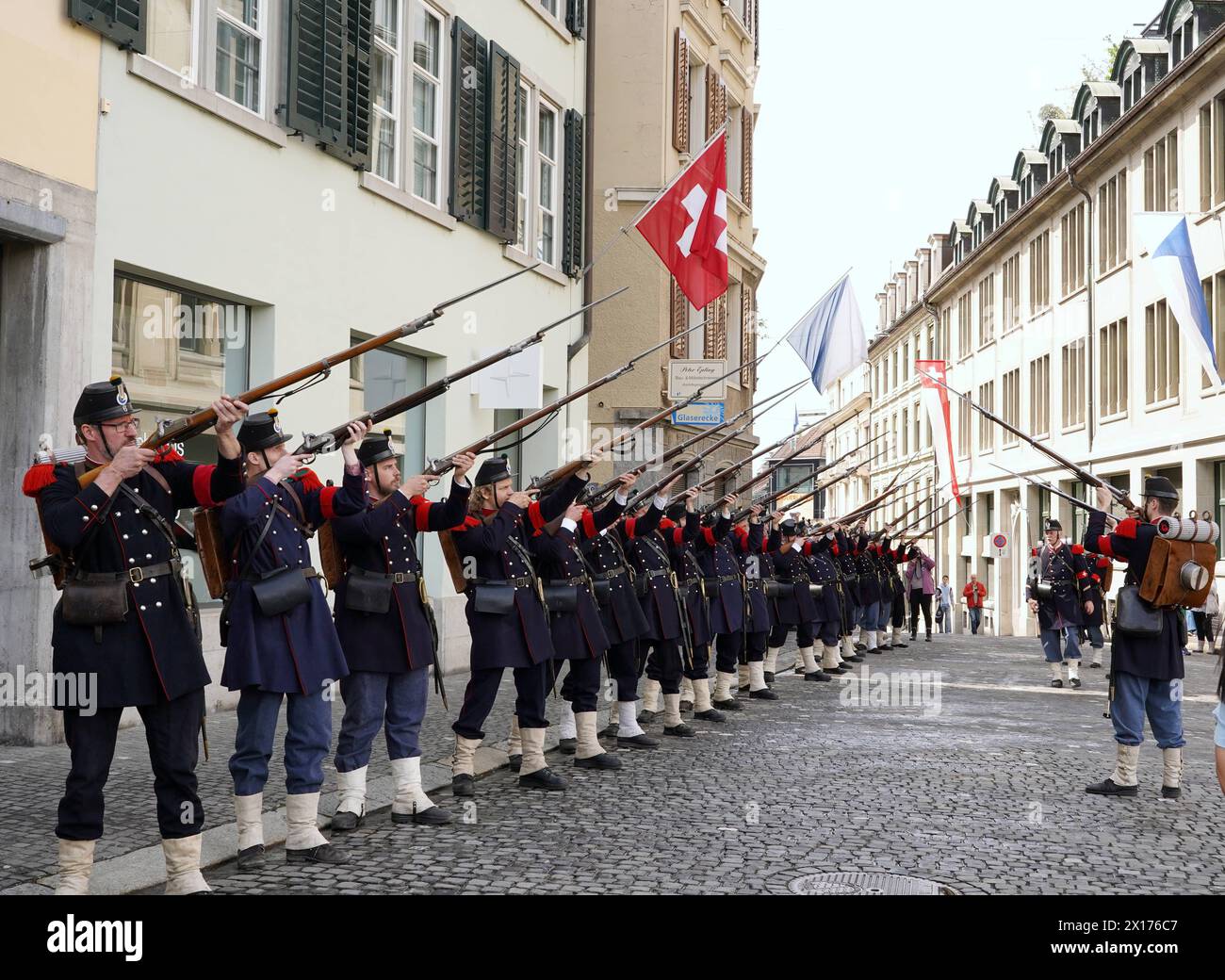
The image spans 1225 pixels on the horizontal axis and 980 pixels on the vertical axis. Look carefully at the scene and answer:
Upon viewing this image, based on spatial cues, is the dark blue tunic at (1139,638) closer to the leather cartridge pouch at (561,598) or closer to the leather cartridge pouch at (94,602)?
the leather cartridge pouch at (561,598)

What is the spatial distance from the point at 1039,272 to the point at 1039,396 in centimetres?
358

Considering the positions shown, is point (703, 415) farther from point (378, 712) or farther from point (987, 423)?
point (987, 423)

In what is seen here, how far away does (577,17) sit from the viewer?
19.6 meters

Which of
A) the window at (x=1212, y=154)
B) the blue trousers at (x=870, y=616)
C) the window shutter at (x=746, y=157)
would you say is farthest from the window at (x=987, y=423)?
the blue trousers at (x=870, y=616)

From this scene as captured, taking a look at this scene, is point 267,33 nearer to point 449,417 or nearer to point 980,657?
point 449,417

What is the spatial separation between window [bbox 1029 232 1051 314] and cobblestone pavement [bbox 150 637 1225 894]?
30.0m

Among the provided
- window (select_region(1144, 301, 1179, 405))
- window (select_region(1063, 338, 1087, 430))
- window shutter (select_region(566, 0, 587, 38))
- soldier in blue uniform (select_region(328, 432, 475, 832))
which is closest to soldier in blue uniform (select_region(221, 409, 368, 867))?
soldier in blue uniform (select_region(328, 432, 475, 832))

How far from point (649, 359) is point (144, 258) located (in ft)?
42.8

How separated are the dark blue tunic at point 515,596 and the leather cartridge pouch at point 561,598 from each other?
462 millimetres

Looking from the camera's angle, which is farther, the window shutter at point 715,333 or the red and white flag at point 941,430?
the red and white flag at point 941,430

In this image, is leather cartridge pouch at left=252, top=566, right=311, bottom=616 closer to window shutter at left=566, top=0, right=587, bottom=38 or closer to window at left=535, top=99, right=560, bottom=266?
window at left=535, top=99, right=560, bottom=266

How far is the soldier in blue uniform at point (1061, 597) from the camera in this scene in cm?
1688

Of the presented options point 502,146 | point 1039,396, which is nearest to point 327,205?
point 502,146
